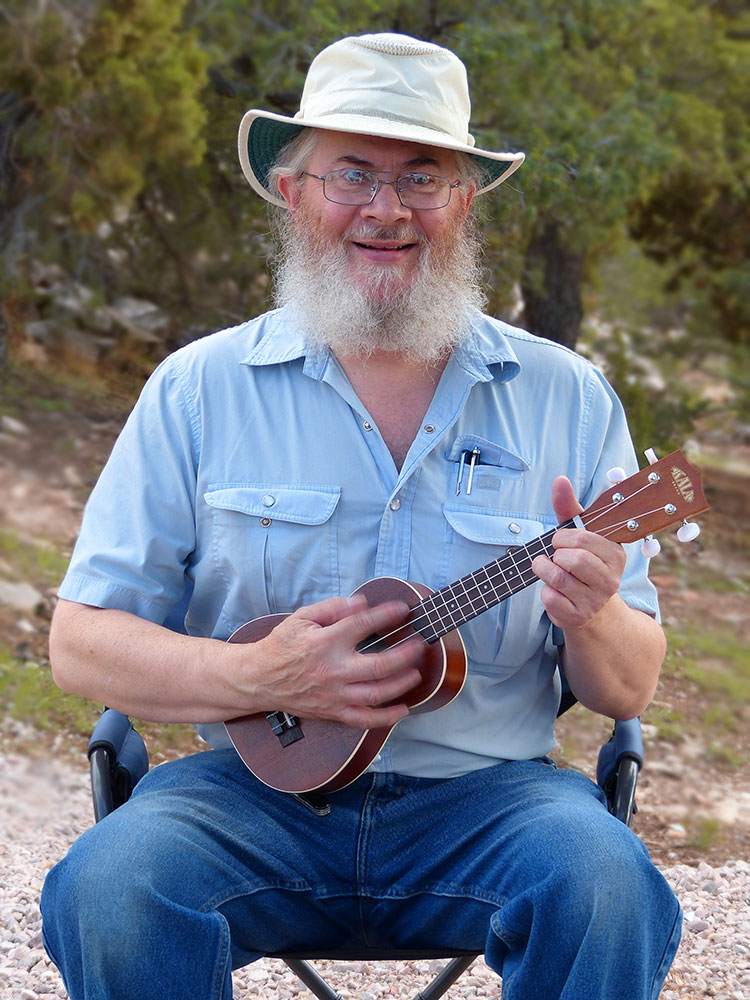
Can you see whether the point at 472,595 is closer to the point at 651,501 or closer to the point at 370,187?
the point at 651,501

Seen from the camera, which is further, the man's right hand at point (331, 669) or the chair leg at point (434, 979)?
the chair leg at point (434, 979)

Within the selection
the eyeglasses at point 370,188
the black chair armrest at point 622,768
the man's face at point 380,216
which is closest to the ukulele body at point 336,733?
the black chair armrest at point 622,768

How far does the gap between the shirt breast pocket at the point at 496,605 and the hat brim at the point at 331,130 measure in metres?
0.73

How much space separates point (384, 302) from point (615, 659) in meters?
0.85

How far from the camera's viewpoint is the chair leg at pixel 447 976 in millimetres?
2061

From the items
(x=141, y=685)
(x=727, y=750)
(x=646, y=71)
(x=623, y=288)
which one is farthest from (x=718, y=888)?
(x=623, y=288)

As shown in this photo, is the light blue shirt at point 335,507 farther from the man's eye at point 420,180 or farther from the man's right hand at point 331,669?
the man's eye at point 420,180

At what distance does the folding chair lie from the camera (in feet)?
6.58

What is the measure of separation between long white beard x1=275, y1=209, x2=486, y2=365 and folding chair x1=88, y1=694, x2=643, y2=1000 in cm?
86

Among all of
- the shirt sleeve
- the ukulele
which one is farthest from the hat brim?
the ukulele

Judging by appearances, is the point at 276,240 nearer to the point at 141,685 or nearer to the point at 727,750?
the point at 141,685

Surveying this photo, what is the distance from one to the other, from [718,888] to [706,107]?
6.14m

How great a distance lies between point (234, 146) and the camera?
23.7 ft

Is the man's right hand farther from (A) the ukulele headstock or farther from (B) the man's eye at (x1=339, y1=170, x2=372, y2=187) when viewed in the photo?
(B) the man's eye at (x1=339, y1=170, x2=372, y2=187)
